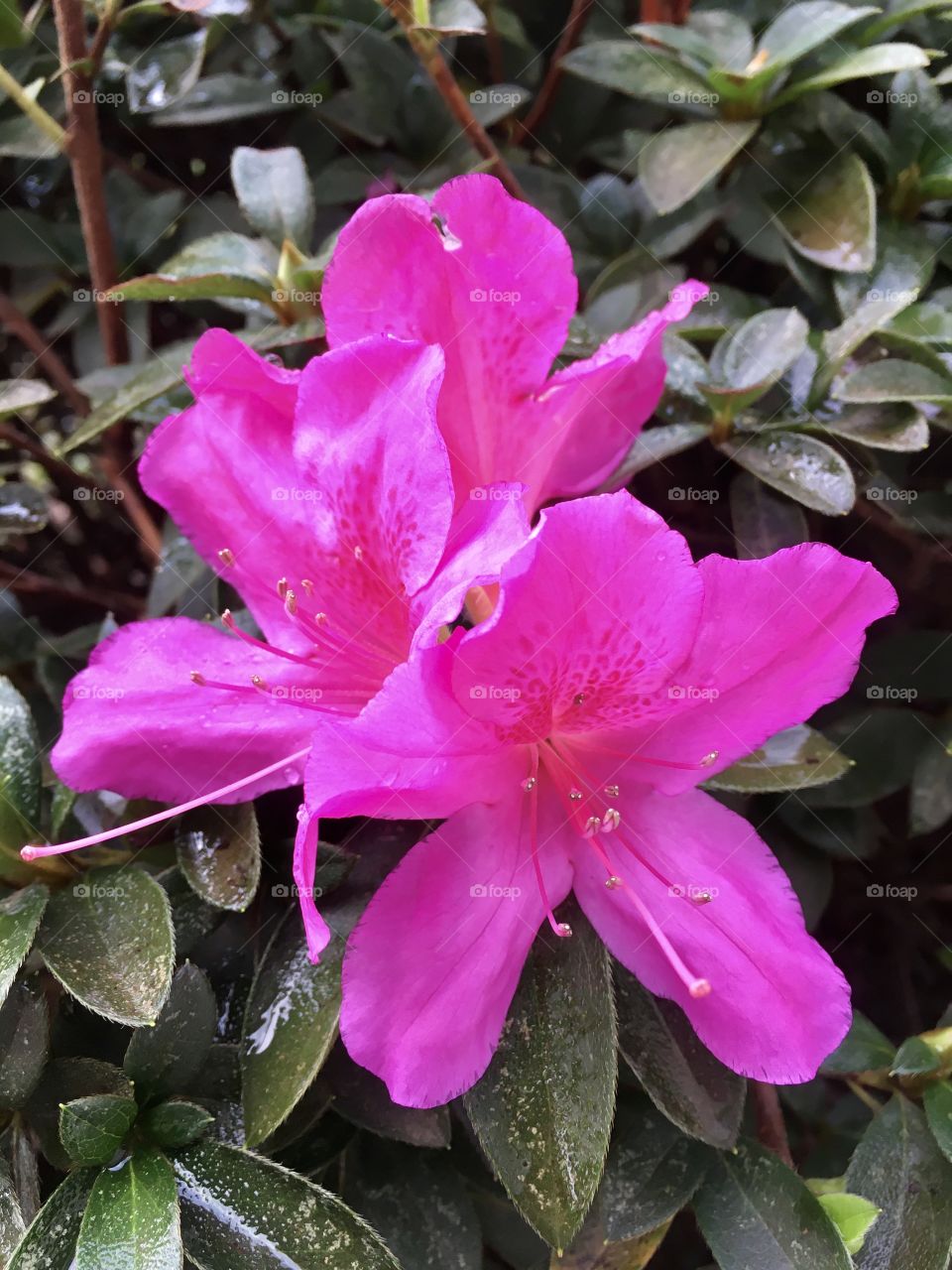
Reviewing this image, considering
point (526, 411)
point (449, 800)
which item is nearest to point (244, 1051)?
point (449, 800)

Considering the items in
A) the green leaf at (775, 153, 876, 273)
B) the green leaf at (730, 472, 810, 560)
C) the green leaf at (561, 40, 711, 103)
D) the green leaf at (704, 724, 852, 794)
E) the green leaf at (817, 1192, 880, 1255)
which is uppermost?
the green leaf at (561, 40, 711, 103)

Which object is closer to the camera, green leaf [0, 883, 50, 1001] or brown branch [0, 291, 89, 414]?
green leaf [0, 883, 50, 1001]

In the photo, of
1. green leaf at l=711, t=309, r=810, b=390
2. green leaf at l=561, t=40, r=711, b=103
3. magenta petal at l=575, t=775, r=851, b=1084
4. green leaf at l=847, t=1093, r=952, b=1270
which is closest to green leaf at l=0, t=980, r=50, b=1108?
magenta petal at l=575, t=775, r=851, b=1084

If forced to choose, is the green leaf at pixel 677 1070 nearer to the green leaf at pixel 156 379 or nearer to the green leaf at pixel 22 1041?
the green leaf at pixel 22 1041

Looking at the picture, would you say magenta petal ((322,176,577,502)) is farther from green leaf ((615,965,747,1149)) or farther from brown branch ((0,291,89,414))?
brown branch ((0,291,89,414))

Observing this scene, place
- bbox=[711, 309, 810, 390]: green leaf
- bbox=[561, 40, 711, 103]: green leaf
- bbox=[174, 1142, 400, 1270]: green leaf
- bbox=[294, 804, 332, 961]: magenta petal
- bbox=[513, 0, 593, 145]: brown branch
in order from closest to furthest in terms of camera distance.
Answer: bbox=[294, 804, 332, 961]: magenta petal, bbox=[174, 1142, 400, 1270]: green leaf, bbox=[711, 309, 810, 390]: green leaf, bbox=[561, 40, 711, 103]: green leaf, bbox=[513, 0, 593, 145]: brown branch

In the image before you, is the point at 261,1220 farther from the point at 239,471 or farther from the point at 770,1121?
the point at 239,471

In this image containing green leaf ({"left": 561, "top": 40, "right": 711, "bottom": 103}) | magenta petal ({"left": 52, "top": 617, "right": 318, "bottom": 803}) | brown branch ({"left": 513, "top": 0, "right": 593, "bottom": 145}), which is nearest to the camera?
magenta petal ({"left": 52, "top": 617, "right": 318, "bottom": 803})
